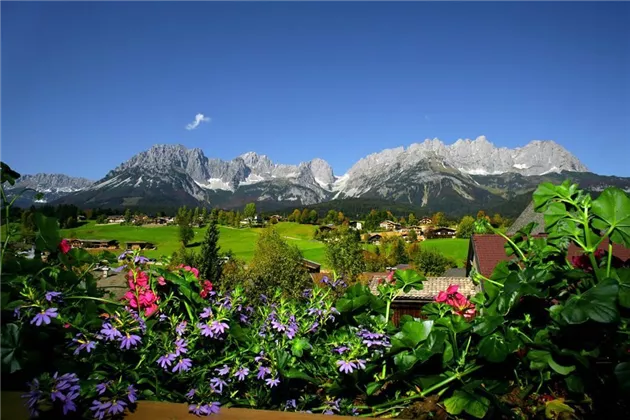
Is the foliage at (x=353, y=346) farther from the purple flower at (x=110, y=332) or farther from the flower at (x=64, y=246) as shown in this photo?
the flower at (x=64, y=246)

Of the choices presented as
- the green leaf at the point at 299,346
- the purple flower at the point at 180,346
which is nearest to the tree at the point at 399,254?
the green leaf at the point at 299,346

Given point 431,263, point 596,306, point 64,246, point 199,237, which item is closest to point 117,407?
point 64,246

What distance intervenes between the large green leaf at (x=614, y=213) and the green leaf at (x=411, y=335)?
723 millimetres

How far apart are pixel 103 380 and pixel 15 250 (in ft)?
2.92

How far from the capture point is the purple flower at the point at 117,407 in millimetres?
1318

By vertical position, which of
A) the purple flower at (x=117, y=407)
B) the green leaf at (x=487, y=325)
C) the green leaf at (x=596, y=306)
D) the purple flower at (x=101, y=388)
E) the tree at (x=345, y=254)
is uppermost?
the green leaf at (x=596, y=306)

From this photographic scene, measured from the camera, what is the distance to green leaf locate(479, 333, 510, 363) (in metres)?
1.33

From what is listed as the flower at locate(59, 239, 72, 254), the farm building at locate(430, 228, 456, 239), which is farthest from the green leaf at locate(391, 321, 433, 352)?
the farm building at locate(430, 228, 456, 239)

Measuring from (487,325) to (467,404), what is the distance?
260mm

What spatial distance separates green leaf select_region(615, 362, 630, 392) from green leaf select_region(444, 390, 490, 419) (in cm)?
36

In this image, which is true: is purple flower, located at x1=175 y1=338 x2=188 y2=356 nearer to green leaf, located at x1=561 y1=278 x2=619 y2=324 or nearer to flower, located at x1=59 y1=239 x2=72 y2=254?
flower, located at x1=59 y1=239 x2=72 y2=254

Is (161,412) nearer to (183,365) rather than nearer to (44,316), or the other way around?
(183,365)

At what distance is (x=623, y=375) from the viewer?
1175mm

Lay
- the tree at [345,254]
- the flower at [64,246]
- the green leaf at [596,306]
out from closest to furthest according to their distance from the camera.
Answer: the green leaf at [596,306] → the flower at [64,246] → the tree at [345,254]
